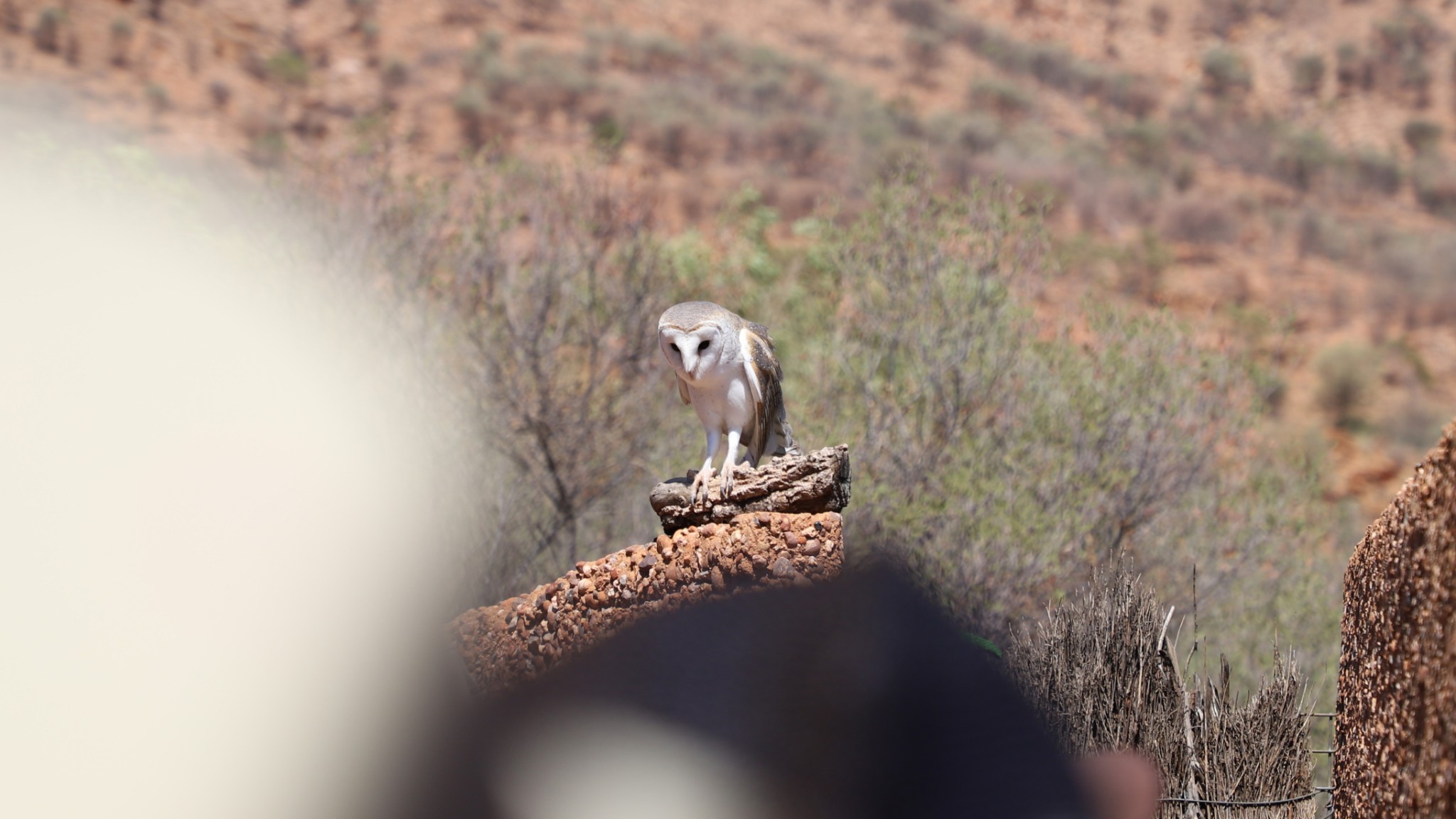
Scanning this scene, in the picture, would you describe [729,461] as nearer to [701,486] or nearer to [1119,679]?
[701,486]

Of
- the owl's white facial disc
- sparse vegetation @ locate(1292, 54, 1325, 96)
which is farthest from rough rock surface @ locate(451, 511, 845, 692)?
sparse vegetation @ locate(1292, 54, 1325, 96)

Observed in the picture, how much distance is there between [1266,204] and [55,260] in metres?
31.2

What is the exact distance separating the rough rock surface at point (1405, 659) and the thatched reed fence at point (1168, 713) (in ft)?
2.80

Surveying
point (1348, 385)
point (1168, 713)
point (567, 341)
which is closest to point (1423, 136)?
point (1348, 385)

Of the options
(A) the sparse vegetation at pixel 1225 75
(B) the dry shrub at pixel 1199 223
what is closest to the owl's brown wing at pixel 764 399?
(B) the dry shrub at pixel 1199 223

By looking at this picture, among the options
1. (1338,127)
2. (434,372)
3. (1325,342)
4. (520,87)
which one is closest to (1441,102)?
(1338,127)

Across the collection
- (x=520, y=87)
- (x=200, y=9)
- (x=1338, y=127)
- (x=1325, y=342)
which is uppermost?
(x=200, y=9)

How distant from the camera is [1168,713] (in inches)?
209

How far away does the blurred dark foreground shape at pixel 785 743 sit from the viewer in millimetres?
2131

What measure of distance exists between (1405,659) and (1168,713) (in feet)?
7.23

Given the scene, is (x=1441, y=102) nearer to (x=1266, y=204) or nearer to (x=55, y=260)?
(x=1266, y=204)

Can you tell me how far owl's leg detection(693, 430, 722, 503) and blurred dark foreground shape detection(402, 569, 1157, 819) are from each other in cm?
185

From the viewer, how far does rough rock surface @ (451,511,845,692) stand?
403cm

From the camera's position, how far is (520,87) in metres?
28.5
